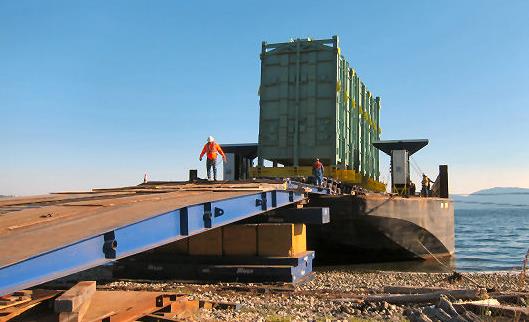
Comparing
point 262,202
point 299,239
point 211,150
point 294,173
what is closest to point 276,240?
point 299,239

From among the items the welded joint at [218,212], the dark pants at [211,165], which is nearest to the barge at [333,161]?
the dark pants at [211,165]

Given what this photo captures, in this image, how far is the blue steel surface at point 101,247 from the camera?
154 inches

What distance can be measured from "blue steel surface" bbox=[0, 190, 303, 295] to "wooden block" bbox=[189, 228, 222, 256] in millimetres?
3946

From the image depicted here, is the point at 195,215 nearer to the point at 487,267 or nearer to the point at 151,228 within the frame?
the point at 151,228

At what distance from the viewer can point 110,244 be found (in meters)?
4.94

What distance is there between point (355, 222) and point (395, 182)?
5.97 metres

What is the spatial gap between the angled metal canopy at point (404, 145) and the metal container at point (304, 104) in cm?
455

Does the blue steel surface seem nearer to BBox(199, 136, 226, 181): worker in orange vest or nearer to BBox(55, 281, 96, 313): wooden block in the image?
BBox(55, 281, 96, 313): wooden block

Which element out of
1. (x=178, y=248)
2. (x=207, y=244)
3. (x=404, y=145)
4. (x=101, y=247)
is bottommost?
(x=178, y=248)

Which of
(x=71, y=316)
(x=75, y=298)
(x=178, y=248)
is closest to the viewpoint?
(x=71, y=316)

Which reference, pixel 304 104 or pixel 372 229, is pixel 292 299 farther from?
pixel 304 104

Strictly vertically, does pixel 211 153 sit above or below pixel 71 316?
above

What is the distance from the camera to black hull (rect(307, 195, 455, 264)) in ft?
56.4

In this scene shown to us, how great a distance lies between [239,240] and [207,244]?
34.8 inches
